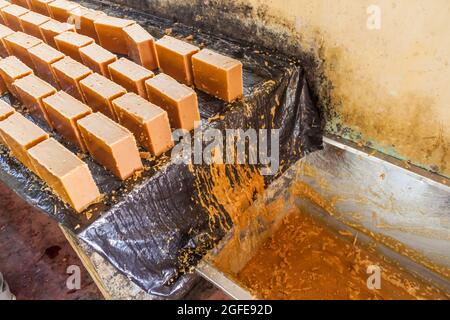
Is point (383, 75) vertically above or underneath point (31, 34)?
underneath

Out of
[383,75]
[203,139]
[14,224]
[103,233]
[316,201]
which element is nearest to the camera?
[103,233]

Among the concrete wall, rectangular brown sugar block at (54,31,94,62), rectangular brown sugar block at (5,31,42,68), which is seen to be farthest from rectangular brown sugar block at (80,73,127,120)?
the concrete wall

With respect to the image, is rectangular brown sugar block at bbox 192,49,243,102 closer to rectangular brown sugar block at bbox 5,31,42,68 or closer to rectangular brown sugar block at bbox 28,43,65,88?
rectangular brown sugar block at bbox 28,43,65,88

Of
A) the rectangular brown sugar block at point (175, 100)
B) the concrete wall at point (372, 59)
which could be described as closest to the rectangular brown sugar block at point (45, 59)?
the rectangular brown sugar block at point (175, 100)

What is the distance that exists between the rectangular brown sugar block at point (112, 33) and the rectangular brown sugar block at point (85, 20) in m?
0.08

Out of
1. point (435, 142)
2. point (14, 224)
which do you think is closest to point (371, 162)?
point (435, 142)

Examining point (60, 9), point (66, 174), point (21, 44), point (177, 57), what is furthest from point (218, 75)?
point (60, 9)

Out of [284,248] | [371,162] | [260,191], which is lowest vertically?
[284,248]

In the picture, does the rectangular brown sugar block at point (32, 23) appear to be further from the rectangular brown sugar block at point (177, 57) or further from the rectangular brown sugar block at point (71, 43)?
the rectangular brown sugar block at point (177, 57)

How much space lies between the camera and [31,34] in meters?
2.99

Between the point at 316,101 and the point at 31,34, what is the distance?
243cm

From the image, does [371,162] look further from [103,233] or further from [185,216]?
[103,233]

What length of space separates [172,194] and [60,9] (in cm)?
204

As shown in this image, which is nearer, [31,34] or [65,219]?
[65,219]
